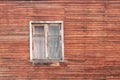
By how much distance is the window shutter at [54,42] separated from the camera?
44.7 ft

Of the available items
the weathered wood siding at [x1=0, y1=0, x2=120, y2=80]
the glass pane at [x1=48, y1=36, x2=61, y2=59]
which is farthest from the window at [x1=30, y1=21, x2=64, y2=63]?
the weathered wood siding at [x1=0, y1=0, x2=120, y2=80]

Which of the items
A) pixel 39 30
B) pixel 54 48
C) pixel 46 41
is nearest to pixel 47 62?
pixel 54 48

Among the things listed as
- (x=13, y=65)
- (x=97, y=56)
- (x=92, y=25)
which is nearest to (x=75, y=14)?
(x=92, y=25)

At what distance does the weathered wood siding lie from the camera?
13.5m

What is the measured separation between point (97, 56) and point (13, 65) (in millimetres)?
3024

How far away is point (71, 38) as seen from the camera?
1354cm

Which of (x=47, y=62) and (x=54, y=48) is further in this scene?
(x=54, y=48)

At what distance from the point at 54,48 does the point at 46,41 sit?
1.27 ft

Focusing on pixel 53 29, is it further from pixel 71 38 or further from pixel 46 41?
pixel 71 38

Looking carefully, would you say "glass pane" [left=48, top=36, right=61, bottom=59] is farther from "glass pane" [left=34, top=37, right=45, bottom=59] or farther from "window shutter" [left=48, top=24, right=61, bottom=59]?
"glass pane" [left=34, top=37, right=45, bottom=59]

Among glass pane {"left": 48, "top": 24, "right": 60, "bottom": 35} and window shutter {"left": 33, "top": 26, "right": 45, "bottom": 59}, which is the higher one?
glass pane {"left": 48, "top": 24, "right": 60, "bottom": 35}

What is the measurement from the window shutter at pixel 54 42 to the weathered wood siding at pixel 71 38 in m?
0.28

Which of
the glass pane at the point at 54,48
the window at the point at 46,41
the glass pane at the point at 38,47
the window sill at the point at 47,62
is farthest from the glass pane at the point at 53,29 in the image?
the window sill at the point at 47,62

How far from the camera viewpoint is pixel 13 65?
13.5 m
